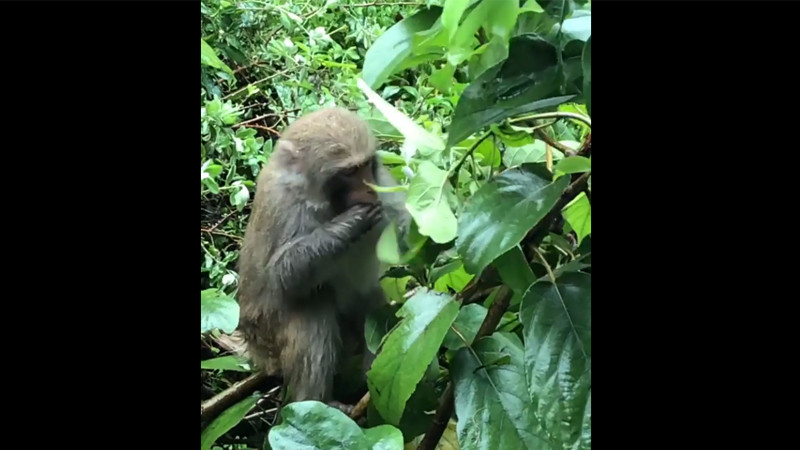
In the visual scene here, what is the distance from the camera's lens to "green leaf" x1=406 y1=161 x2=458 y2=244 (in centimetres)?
106

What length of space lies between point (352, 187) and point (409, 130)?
47 centimetres

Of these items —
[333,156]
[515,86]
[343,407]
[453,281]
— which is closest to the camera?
[515,86]

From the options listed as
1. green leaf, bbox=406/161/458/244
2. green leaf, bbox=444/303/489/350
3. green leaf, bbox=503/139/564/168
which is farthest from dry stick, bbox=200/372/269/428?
green leaf, bbox=503/139/564/168

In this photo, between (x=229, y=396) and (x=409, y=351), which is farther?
(x=229, y=396)

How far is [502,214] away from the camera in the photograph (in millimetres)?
972

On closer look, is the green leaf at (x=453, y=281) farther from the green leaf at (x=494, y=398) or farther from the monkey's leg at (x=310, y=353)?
the monkey's leg at (x=310, y=353)

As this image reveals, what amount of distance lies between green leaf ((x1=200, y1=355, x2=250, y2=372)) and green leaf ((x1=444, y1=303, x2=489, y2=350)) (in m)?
0.67

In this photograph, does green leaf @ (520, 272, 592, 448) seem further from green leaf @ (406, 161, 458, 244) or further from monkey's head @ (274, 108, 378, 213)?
monkey's head @ (274, 108, 378, 213)

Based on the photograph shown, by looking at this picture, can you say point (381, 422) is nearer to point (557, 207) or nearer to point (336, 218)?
point (557, 207)

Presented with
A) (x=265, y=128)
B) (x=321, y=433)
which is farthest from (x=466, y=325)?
(x=265, y=128)

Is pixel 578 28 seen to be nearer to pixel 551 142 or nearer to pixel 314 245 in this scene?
pixel 551 142
